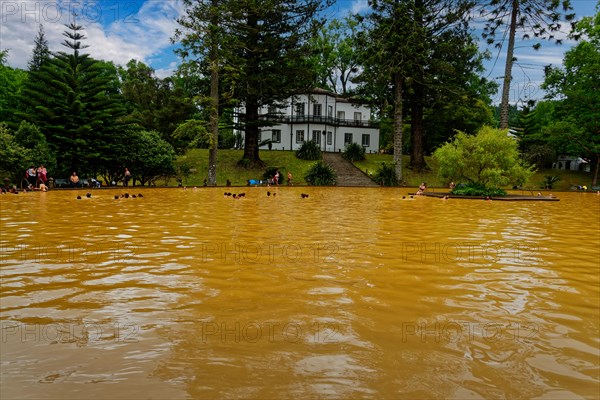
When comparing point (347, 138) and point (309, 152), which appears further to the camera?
point (347, 138)

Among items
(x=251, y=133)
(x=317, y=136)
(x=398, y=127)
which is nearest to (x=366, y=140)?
(x=317, y=136)

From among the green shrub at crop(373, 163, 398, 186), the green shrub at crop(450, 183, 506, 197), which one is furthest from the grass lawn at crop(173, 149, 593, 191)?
the green shrub at crop(450, 183, 506, 197)

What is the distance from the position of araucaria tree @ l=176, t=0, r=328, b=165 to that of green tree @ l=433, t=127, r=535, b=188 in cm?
1675

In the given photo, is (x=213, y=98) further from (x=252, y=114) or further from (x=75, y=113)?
(x=75, y=113)

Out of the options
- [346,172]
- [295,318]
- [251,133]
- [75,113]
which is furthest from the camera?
[346,172]

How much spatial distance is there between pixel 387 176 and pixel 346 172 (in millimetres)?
6674

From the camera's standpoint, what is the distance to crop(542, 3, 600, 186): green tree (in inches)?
1635

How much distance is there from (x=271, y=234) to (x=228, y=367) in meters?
6.27

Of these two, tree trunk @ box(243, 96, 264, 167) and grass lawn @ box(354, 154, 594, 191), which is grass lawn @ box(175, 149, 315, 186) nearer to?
tree trunk @ box(243, 96, 264, 167)

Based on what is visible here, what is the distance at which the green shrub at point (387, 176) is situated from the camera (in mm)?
36625

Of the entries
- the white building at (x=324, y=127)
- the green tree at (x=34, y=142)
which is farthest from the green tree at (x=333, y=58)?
the green tree at (x=34, y=142)

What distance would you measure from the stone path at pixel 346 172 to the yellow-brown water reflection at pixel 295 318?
30.0 meters

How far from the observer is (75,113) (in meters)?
29.6

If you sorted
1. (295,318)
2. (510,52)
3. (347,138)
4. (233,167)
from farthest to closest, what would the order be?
(347,138)
(233,167)
(510,52)
(295,318)
